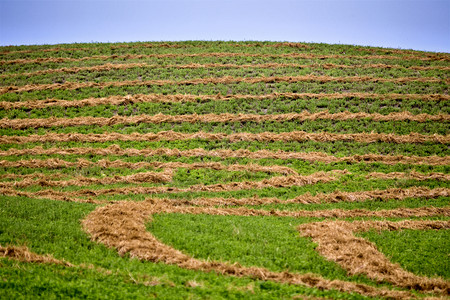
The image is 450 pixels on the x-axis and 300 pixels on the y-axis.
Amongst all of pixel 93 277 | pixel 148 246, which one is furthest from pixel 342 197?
pixel 93 277

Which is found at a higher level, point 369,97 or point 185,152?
point 369,97

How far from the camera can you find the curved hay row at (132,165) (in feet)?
59.9

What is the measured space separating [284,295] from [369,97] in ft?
74.2

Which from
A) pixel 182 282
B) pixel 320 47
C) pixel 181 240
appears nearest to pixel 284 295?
pixel 182 282

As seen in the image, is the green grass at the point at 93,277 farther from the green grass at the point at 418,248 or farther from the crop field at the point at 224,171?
the green grass at the point at 418,248

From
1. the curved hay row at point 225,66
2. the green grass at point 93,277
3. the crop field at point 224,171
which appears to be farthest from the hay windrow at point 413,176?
the curved hay row at point 225,66

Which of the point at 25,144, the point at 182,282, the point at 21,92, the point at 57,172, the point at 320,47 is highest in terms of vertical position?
the point at 320,47

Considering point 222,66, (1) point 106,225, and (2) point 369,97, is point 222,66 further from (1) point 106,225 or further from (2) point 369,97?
(1) point 106,225

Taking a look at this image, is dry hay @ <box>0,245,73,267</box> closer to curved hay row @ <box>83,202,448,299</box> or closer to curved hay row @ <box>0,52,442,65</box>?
curved hay row @ <box>83,202,448,299</box>

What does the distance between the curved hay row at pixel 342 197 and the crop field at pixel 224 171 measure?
8 cm

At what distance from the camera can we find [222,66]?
30.9 m

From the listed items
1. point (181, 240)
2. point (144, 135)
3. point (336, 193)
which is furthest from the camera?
point (144, 135)

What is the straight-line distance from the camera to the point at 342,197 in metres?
15.7

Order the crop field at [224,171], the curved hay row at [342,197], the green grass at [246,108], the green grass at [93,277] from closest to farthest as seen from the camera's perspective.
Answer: the green grass at [93,277], the crop field at [224,171], the curved hay row at [342,197], the green grass at [246,108]
